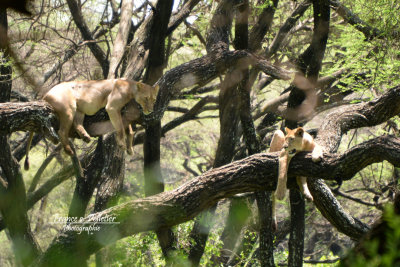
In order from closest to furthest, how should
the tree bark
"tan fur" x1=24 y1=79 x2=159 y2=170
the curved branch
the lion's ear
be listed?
the curved branch, the lion's ear, "tan fur" x1=24 y1=79 x2=159 y2=170, the tree bark

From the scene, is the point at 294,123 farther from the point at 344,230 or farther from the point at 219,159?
the point at 344,230

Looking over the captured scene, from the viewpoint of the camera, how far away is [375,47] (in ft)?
27.4

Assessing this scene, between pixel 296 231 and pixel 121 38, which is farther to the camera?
pixel 121 38

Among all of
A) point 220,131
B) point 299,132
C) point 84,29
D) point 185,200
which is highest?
point 84,29

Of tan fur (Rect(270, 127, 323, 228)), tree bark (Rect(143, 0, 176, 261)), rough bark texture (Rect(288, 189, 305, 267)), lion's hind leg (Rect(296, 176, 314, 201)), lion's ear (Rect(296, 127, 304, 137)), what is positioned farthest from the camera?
rough bark texture (Rect(288, 189, 305, 267))

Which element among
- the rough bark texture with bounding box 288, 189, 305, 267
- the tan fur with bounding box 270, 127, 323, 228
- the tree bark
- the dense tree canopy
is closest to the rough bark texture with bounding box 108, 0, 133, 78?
the dense tree canopy

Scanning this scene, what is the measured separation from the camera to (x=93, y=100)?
6.66m

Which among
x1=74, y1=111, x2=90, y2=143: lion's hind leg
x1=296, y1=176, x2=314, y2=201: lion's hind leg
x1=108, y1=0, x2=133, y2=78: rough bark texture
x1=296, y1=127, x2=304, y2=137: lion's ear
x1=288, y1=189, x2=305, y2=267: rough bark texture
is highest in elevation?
x1=108, y1=0, x2=133, y2=78: rough bark texture

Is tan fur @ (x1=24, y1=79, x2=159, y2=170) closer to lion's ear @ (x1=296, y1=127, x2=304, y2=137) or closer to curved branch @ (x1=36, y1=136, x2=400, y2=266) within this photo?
curved branch @ (x1=36, y1=136, x2=400, y2=266)

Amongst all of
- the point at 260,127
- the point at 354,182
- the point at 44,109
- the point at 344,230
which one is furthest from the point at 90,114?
the point at 354,182

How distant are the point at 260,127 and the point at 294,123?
9.08 ft

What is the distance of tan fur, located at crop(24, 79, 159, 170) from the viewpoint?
20.1 ft

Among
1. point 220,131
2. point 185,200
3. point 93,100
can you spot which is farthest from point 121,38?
point 185,200

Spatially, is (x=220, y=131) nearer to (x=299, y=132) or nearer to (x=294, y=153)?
(x=299, y=132)
